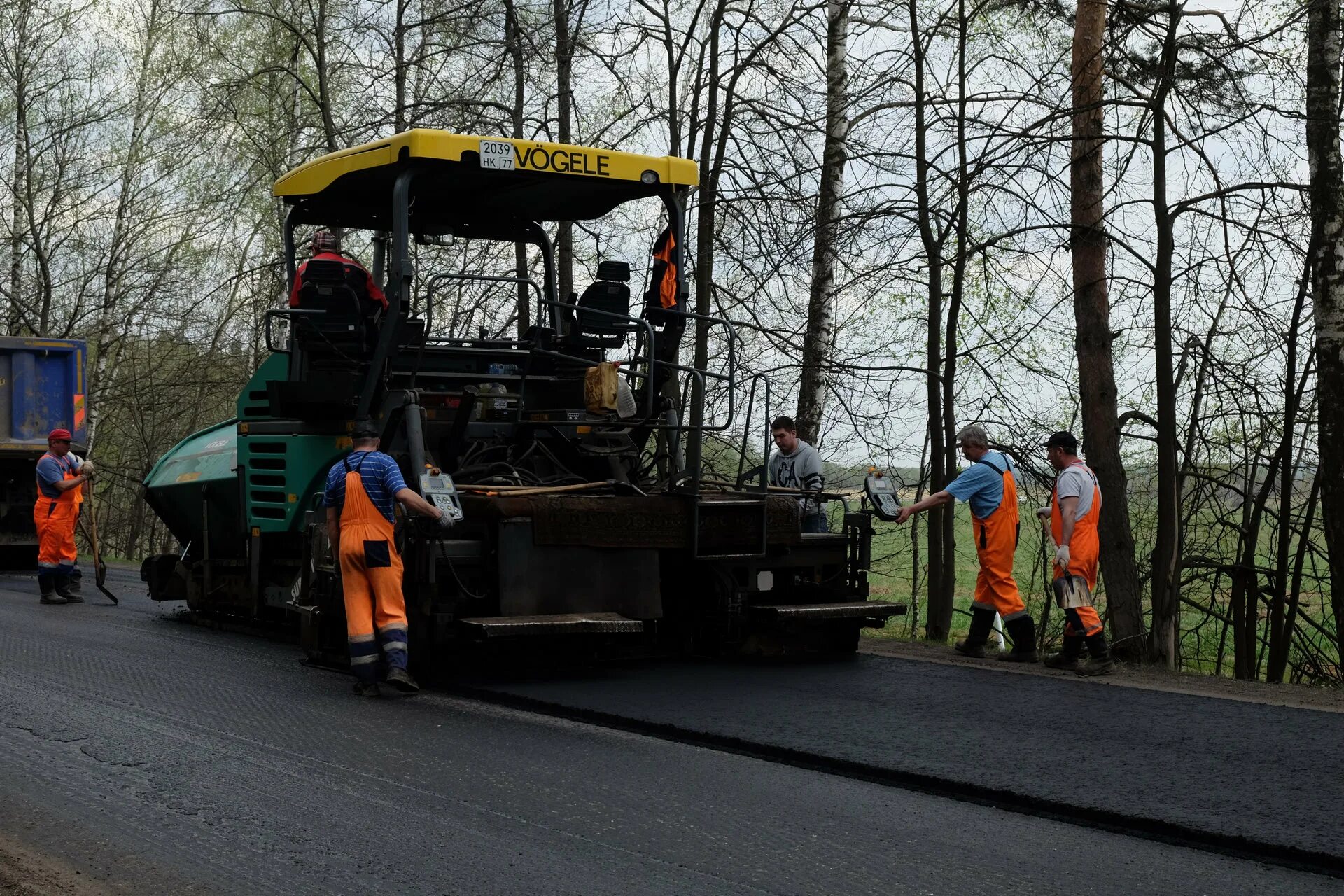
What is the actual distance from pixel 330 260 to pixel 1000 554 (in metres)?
4.36

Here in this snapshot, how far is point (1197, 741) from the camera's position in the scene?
622 cm

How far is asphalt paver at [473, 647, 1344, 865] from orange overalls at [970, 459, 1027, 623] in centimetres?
67

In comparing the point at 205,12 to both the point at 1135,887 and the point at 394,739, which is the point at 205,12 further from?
the point at 1135,887

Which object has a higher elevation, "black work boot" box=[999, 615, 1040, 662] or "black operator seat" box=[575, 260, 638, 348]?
"black operator seat" box=[575, 260, 638, 348]

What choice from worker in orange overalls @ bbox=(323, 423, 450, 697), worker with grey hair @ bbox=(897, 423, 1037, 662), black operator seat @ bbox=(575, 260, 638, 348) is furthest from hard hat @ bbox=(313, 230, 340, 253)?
worker with grey hair @ bbox=(897, 423, 1037, 662)

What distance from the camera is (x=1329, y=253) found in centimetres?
1066

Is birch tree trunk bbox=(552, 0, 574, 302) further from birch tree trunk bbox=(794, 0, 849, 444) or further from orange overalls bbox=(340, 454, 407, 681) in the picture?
orange overalls bbox=(340, 454, 407, 681)

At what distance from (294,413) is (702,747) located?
12.8 feet

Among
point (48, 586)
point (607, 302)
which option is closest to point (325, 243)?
point (607, 302)

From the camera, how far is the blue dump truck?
51.4 ft

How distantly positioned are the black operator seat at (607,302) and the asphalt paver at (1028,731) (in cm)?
203

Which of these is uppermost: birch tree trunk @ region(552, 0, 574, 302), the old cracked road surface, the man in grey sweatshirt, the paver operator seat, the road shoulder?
birch tree trunk @ region(552, 0, 574, 302)

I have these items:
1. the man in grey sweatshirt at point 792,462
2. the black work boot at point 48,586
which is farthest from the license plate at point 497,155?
the black work boot at point 48,586

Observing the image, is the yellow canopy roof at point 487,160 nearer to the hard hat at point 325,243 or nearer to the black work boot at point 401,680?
the hard hat at point 325,243
